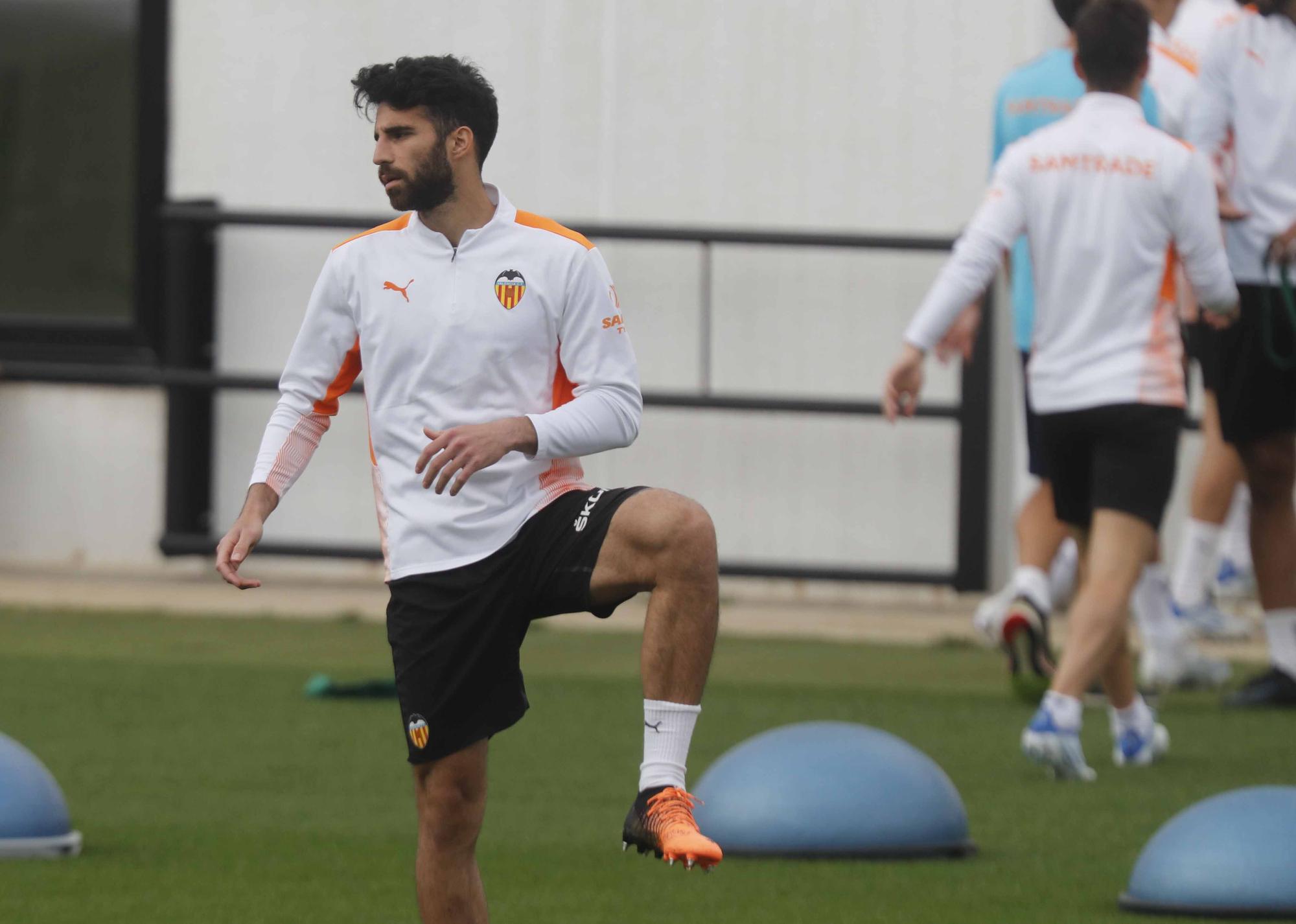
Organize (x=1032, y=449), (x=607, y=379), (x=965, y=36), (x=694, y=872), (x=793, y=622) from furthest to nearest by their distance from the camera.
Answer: (x=965, y=36) → (x=793, y=622) → (x=1032, y=449) → (x=694, y=872) → (x=607, y=379)

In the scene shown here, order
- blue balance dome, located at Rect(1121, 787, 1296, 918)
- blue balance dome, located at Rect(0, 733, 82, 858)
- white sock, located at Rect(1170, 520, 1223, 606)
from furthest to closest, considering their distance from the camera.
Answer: white sock, located at Rect(1170, 520, 1223, 606), blue balance dome, located at Rect(0, 733, 82, 858), blue balance dome, located at Rect(1121, 787, 1296, 918)

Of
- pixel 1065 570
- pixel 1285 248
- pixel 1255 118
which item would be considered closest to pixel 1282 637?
pixel 1065 570

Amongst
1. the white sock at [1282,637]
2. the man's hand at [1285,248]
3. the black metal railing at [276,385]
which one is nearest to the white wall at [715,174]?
the black metal railing at [276,385]

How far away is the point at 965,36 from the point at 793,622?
3091mm

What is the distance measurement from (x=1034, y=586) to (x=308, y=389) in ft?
12.6

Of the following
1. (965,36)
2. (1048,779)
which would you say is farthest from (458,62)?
(965,36)

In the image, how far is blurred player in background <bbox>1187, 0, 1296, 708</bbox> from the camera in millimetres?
8219

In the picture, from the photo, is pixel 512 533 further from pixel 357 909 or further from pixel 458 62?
pixel 357 909

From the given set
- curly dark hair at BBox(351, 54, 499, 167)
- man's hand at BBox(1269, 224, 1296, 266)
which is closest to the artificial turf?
man's hand at BBox(1269, 224, 1296, 266)

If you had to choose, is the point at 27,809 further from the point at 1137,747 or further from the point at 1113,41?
the point at 1113,41

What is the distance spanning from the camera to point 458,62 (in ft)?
14.6

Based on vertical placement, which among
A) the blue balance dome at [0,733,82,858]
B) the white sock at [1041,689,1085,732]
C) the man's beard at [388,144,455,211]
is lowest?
the blue balance dome at [0,733,82,858]

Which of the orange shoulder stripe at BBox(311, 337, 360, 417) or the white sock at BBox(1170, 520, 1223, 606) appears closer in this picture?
the orange shoulder stripe at BBox(311, 337, 360, 417)

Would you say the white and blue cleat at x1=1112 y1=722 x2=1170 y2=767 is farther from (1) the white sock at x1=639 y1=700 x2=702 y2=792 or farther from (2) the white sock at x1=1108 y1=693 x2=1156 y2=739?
(1) the white sock at x1=639 y1=700 x2=702 y2=792
